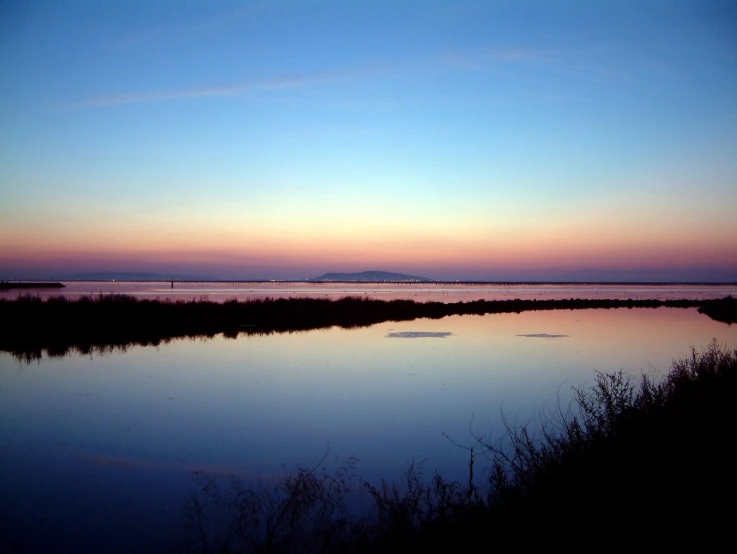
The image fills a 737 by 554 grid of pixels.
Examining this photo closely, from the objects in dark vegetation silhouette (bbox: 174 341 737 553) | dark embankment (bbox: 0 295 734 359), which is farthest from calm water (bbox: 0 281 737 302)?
dark vegetation silhouette (bbox: 174 341 737 553)

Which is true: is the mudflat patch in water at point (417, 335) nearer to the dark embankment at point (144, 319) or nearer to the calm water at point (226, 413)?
the calm water at point (226, 413)

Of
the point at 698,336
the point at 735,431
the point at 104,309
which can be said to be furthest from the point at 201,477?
the point at 698,336

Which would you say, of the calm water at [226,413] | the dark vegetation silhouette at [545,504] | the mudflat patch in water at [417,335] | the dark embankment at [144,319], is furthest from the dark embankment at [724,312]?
the dark vegetation silhouette at [545,504]

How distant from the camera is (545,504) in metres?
6.28

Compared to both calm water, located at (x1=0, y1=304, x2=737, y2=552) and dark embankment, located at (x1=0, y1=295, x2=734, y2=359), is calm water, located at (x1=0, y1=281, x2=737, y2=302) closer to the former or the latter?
dark embankment, located at (x1=0, y1=295, x2=734, y2=359)

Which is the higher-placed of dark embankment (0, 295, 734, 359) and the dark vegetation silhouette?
dark embankment (0, 295, 734, 359)

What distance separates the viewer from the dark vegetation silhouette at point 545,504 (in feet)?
18.5

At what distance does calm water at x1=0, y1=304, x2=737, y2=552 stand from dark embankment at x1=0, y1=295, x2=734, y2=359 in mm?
3219

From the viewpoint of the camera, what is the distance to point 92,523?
725 cm

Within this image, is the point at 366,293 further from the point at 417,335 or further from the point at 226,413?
the point at 226,413

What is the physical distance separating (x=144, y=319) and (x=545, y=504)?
89.6 feet

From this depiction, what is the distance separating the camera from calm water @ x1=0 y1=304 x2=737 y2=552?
7.80m

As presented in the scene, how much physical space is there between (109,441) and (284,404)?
4.15 metres

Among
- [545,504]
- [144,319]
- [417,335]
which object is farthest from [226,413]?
[144,319]
